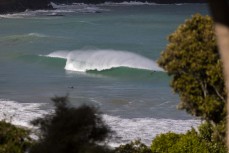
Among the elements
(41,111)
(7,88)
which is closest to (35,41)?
(7,88)

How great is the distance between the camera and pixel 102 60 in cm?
3828

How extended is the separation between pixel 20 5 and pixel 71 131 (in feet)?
348

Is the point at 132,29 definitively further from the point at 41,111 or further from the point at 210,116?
the point at 210,116

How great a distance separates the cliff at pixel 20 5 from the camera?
10776 centimetres

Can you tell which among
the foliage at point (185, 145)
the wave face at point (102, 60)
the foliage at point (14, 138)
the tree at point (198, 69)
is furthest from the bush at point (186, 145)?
the wave face at point (102, 60)

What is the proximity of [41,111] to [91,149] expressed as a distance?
36.2 ft

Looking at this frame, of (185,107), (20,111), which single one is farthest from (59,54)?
(185,107)

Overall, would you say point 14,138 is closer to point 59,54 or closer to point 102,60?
point 102,60

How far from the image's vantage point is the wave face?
35.6 m

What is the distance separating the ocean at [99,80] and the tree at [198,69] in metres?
2.57

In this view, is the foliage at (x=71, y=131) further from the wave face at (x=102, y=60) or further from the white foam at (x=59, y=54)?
the white foam at (x=59, y=54)

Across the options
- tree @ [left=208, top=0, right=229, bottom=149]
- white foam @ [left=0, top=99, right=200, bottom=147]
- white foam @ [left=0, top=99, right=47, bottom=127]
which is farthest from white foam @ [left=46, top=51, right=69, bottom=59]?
tree @ [left=208, top=0, right=229, bottom=149]

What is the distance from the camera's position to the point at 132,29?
65.7 meters

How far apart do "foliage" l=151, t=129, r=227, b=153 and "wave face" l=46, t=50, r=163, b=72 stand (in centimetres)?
2178
